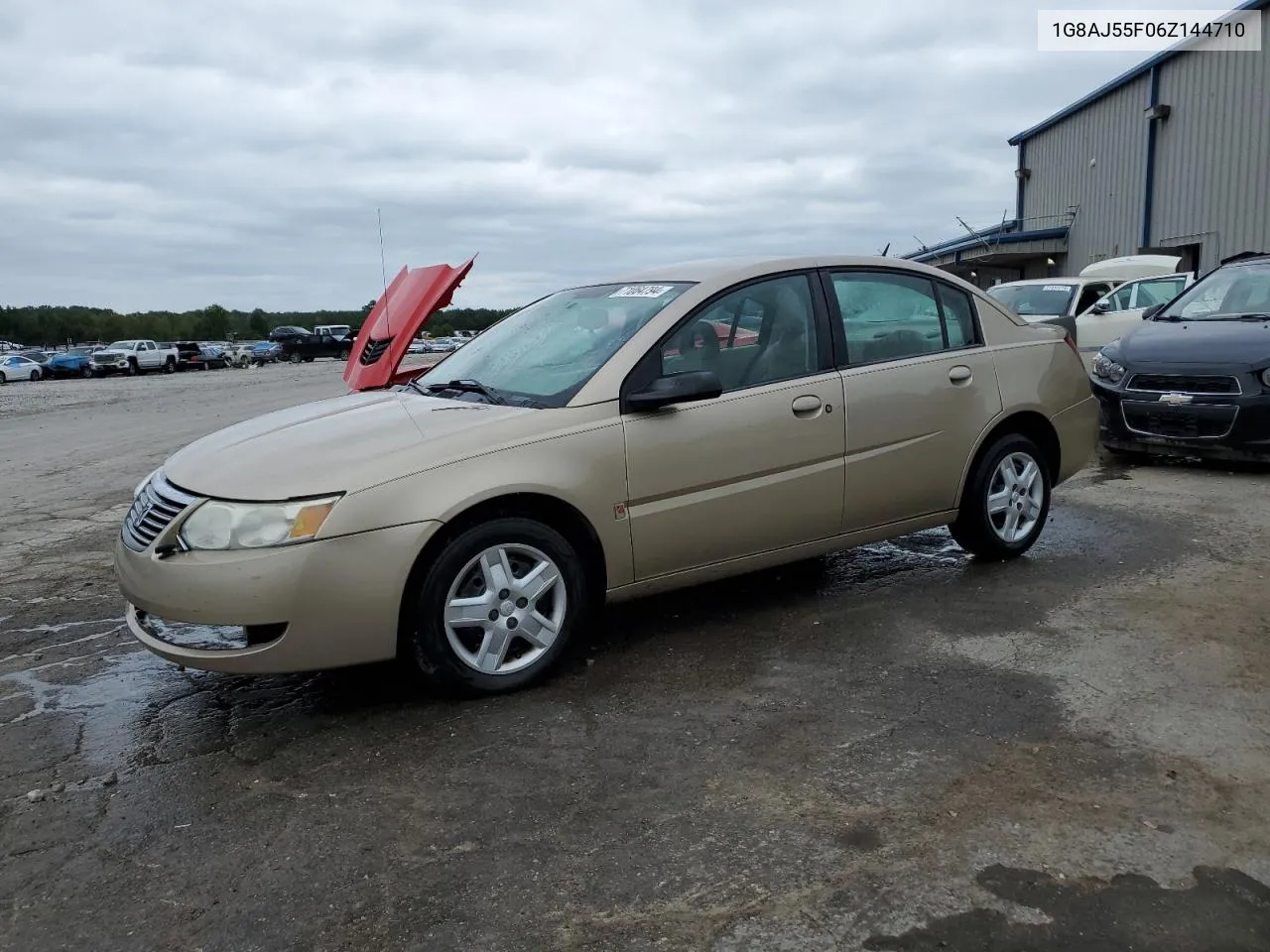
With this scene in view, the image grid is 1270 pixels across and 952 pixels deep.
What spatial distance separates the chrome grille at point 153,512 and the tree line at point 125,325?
75.5 m

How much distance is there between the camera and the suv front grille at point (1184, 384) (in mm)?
7613

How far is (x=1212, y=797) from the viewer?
3000 millimetres

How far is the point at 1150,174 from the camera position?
26000 mm

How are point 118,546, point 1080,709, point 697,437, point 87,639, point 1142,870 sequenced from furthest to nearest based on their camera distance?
point 87,639, point 697,437, point 118,546, point 1080,709, point 1142,870

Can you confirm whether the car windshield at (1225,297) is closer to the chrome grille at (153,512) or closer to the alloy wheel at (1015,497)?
the alloy wheel at (1015,497)

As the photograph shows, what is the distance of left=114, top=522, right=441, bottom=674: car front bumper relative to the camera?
344 centimetres

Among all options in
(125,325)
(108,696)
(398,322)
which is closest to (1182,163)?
(398,322)

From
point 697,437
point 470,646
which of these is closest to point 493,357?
point 697,437

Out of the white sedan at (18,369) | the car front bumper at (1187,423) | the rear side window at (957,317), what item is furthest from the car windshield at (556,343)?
the white sedan at (18,369)

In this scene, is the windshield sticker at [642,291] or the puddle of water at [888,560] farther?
the puddle of water at [888,560]

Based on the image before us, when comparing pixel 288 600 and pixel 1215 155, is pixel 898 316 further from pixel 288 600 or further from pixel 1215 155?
pixel 1215 155

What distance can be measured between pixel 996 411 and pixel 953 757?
2455 mm

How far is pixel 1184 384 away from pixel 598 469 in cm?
586

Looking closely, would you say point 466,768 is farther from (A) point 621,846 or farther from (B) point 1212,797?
(B) point 1212,797
